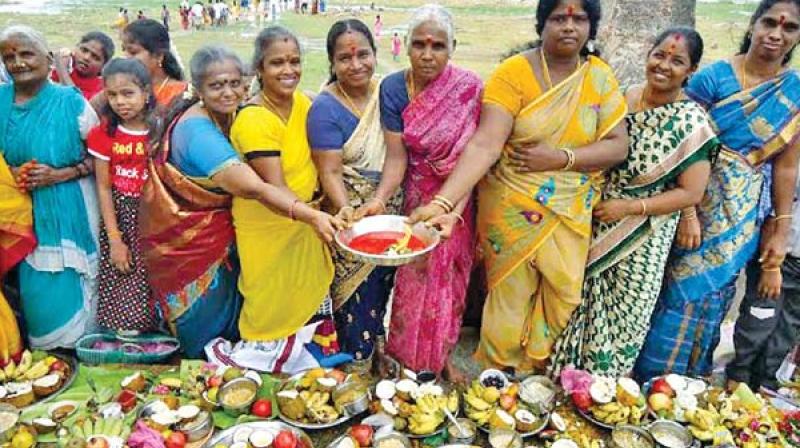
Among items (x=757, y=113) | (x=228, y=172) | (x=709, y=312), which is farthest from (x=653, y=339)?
(x=228, y=172)

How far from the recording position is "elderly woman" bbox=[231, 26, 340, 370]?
10.0 feet

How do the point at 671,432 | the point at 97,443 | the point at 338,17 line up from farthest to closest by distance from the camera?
1. the point at 338,17
2. the point at 671,432
3. the point at 97,443

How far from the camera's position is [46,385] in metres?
3.36

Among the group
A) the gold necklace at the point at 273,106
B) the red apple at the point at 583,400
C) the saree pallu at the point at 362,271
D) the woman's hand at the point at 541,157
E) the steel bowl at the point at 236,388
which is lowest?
the steel bowl at the point at 236,388

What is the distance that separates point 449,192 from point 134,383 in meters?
1.81

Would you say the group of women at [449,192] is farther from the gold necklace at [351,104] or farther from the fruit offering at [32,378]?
the fruit offering at [32,378]

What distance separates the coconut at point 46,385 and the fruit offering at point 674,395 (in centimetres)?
293

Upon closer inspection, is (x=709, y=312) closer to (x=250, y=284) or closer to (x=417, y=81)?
(x=417, y=81)

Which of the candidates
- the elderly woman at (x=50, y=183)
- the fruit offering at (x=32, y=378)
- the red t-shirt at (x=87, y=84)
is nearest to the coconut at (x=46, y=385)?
the fruit offering at (x=32, y=378)

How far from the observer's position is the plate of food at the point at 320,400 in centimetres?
316

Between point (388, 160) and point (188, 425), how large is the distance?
4.92ft

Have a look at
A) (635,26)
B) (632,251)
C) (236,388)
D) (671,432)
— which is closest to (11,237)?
(236,388)

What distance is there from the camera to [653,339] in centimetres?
364

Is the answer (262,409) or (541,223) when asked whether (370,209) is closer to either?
(541,223)
